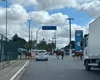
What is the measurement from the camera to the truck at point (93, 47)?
22.0 metres

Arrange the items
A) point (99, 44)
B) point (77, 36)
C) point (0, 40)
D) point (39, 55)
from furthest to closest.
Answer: point (77, 36)
point (39, 55)
point (0, 40)
point (99, 44)

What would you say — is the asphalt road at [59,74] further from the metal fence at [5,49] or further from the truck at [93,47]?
the metal fence at [5,49]

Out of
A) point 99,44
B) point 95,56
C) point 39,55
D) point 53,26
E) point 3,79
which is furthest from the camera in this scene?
point 53,26

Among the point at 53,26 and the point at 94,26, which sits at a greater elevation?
the point at 53,26

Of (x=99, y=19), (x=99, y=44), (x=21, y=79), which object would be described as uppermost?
(x=99, y=19)

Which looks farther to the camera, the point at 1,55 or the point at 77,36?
the point at 77,36

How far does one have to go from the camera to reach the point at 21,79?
60.3 feet

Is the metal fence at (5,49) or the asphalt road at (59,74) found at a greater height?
the metal fence at (5,49)

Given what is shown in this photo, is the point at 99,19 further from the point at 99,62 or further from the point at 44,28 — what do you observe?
the point at 44,28

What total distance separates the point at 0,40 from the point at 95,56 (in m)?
7.78

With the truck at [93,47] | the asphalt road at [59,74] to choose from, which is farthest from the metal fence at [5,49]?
the truck at [93,47]

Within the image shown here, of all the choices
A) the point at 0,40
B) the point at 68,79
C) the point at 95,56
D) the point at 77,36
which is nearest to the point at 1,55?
the point at 0,40

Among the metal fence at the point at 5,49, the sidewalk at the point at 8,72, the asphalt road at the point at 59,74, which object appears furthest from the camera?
the metal fence at the point at 5,49

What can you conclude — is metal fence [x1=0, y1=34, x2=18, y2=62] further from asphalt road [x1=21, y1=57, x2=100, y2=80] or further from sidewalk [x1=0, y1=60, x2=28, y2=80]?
asphalt road [x1=21, y1=57, x2=100, y2=80]
